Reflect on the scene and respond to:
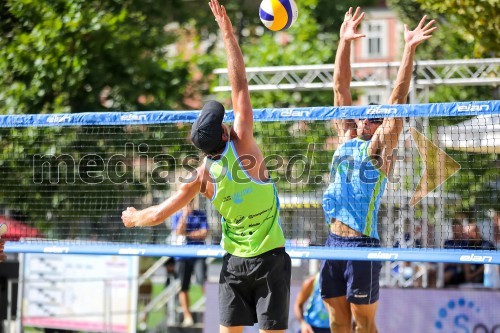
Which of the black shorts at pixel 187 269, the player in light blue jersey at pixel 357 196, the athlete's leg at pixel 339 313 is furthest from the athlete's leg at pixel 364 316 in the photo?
the black shorts at pixel 187 269

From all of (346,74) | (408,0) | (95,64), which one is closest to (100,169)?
(95,64)

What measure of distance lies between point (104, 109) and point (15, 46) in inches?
73.7

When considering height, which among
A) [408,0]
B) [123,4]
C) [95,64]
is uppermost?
[408,0]

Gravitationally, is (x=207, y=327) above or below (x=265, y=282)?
below

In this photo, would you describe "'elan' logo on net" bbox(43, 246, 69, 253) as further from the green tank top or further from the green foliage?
the green foliage

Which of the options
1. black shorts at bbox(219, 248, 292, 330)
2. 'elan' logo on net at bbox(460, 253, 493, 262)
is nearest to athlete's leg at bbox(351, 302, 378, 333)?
'elan' logo on net at bbox(460, 253, 493, 262)

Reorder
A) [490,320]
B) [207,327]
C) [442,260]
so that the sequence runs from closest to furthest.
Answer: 1. [442,260]
2. [490,320]
3. [207,327]

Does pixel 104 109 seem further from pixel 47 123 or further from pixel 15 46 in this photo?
pixel 47 123

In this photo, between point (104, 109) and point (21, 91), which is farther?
point (104, 109)

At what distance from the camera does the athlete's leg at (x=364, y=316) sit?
693 centimetres

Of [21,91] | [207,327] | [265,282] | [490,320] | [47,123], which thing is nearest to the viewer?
[265,282]

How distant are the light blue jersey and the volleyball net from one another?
255mm

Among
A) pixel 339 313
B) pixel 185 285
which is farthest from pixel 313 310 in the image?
pixel 185 285

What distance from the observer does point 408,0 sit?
20906mm
